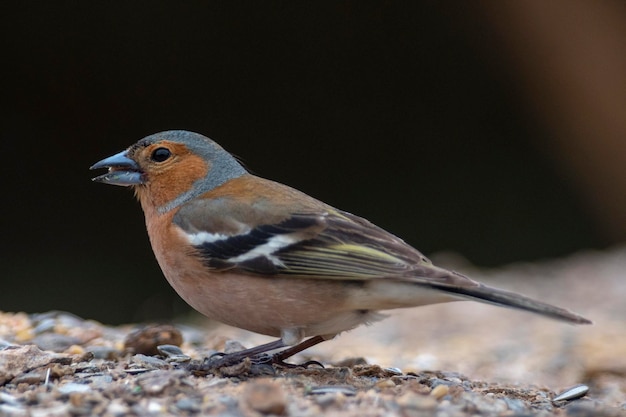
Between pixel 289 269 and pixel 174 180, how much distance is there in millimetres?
1052

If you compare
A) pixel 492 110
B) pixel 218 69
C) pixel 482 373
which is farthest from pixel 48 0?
pixel 482 373

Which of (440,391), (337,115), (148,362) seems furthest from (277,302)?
(337,115)

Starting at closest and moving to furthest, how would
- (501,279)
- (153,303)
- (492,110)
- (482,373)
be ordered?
(482,373), (153,303), (501,279), (492,110)

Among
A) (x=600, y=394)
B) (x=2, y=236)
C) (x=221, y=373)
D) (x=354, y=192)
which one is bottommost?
(x=221, y=373)

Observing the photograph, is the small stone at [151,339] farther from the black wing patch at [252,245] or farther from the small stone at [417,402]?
the small stone at [417,402]

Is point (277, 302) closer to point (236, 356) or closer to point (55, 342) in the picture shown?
point (236, 356)

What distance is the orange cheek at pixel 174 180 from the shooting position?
4797 mm

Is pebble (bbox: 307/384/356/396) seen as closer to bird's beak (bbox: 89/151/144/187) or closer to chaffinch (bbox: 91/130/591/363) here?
chaffinch (bbox: 91/130/591/363)

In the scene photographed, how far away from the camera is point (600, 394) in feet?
17.6

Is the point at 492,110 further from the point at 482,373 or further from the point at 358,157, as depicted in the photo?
the point at 482,373

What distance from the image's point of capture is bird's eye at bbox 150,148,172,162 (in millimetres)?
4941

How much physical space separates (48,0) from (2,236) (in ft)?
9.85

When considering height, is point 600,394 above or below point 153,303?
below

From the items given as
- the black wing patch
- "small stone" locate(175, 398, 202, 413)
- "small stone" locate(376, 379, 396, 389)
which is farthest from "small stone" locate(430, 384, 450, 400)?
"small stone" locate(175, 398, 202, 413)
